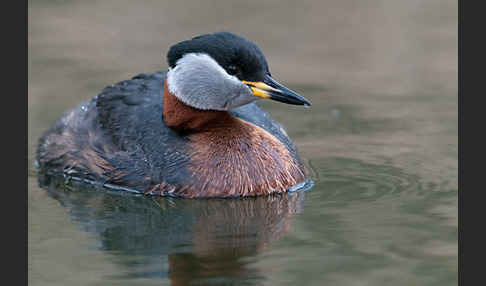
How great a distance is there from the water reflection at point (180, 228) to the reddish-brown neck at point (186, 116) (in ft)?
2.73

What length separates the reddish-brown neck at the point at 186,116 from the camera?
32.7 ft

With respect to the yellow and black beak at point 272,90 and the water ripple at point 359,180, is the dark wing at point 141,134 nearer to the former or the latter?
the yellow and black beak at point 272,90

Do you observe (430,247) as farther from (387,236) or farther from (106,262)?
(106,262)

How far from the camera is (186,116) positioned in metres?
10.0

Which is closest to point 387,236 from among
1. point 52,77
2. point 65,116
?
→ point 65,116

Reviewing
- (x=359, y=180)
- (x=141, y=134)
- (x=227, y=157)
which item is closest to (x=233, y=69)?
(x=227, y=157)

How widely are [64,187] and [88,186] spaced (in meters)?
0.28

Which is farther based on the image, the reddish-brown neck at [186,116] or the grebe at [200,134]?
the reddish-brown neck at [186,116]

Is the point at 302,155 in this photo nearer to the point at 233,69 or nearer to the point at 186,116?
the point at 186,116

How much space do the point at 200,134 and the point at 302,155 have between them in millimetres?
1553

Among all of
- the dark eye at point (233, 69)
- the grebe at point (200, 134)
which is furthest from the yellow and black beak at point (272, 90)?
the dark eye at point (233, 69)

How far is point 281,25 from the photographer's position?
648 inches

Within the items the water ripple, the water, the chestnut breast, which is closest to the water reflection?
the water

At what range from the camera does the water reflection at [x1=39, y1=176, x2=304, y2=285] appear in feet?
25.9
